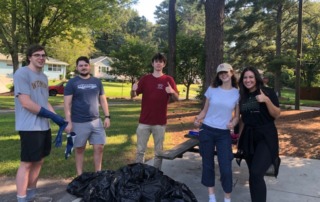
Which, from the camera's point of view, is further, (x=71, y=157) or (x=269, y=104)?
(x=71, y=157)

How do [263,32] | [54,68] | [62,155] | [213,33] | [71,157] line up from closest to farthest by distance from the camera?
[71,157] < [62,155] < [213,33] < [263,32] < [54,68]

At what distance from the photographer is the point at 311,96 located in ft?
110

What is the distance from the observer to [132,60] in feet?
90.1

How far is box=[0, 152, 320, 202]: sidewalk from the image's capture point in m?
4.57

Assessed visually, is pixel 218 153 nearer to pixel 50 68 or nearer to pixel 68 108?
pixel 68 108

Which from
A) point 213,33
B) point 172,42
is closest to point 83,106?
point 213,33

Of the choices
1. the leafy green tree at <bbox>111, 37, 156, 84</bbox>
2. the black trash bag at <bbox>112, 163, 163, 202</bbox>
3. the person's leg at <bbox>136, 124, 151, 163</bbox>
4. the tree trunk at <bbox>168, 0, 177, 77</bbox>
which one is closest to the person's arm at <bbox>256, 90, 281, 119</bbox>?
the black trash bag at <bbox>112, 163, 163, 202</bbox>

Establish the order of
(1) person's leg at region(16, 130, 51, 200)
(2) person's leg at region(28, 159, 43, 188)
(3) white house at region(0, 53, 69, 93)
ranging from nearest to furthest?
1. (1) person's leg at region(16, 130, 51, 200)
2. (2) person's leg at region(28, 159, 43, 188)
3. (3) white house at region(0, 53, 69, 93)

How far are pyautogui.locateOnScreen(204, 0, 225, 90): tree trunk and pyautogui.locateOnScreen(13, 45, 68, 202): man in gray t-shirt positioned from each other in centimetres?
601

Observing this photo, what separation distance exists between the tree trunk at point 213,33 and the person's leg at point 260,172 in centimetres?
575

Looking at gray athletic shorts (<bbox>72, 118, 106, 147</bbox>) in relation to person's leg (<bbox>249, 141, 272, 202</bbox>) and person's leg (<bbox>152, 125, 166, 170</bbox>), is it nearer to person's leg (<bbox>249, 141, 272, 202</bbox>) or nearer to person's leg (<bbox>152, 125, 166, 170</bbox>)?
person's leg (<bbox>152, 125, 166, 170</bbox>)

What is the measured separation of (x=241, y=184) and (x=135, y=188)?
2.04 meters

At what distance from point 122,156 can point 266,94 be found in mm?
3433

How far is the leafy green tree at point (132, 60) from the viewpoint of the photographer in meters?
27.3
